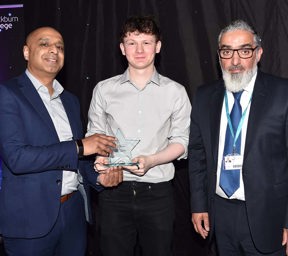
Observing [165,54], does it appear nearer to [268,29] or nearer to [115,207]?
[268,29]

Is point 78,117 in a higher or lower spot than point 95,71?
lower

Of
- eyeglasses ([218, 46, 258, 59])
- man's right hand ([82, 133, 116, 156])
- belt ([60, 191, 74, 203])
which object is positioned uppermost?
eyeglasses ([218, 46, 258, 59])

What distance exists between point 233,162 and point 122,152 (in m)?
0.80

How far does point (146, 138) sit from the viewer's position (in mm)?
3084

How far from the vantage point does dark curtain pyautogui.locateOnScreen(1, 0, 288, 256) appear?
3541 mm

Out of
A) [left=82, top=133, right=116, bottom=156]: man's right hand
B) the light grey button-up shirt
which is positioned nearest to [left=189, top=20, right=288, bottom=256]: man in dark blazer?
the light grey button-up shirt

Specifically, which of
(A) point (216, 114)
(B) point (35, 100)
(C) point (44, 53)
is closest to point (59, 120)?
(B) point (35, 100)

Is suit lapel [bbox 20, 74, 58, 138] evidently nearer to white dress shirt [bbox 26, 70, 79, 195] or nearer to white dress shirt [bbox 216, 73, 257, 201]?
white dress shirt [bbox 26, 70, 79, 195]

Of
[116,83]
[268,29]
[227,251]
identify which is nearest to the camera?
[227,251]

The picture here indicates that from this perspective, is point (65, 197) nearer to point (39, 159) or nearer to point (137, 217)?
point (39, 159)

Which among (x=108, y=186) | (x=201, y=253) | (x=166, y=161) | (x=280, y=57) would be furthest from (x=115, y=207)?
(x=280, y=57)

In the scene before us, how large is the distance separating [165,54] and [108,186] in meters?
1.50

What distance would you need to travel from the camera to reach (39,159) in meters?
2.60

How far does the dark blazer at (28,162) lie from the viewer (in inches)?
103
